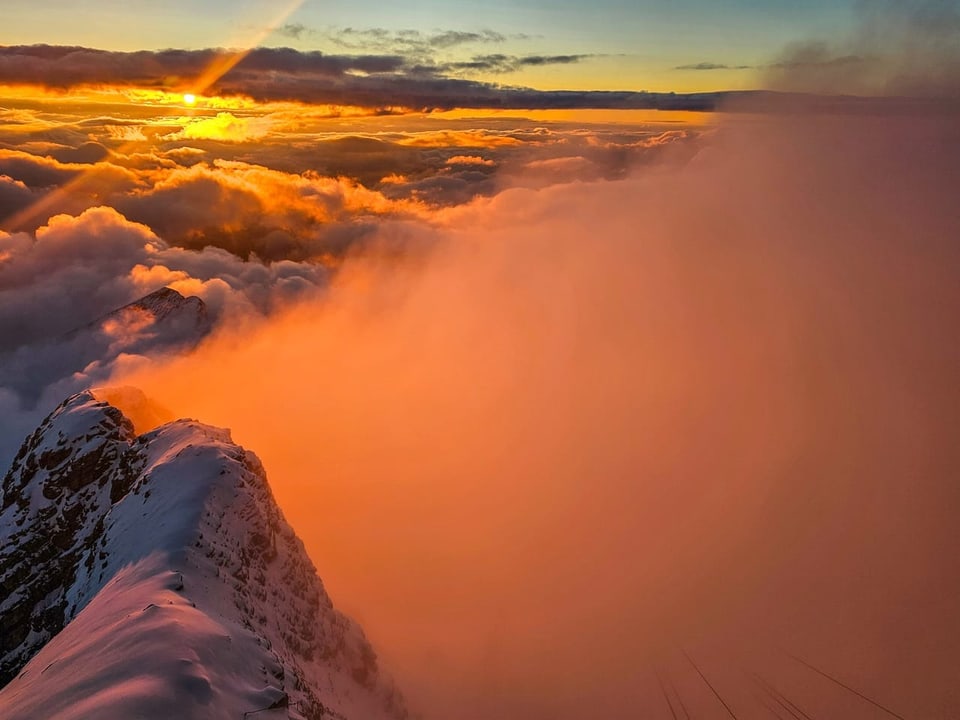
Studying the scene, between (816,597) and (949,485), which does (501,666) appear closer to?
(816,597)

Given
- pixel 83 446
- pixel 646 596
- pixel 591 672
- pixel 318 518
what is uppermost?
pixel 83 446

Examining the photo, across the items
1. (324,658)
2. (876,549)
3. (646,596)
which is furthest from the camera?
(876,549)

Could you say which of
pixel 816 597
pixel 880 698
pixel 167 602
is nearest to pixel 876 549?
pixel 816 597

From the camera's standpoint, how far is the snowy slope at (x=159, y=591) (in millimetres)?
33719

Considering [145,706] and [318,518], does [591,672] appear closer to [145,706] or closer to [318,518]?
[145,706]

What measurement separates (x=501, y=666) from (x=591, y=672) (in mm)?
12602

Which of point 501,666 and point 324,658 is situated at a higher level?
point 324,658

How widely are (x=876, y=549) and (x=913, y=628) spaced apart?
30811 mm

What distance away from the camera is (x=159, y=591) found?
144 feet

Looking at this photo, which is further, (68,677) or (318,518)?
(318,518)

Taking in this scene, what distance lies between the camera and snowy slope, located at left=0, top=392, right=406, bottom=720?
3372cm

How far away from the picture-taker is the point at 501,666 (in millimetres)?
82000

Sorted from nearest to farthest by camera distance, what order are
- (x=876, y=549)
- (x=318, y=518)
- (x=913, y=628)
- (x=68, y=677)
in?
(x=68, y=677) → (x=913, y=628) → (x=876, y=549) → (x=318, y=518)

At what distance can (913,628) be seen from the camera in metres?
94.1
